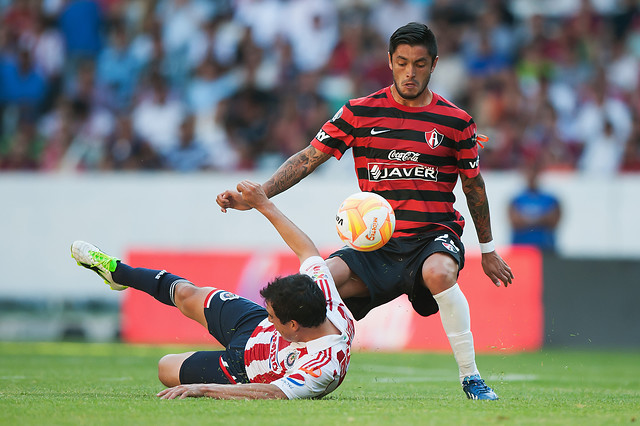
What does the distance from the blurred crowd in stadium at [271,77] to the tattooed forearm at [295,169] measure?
24.0 feet

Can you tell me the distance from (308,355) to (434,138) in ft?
6.01

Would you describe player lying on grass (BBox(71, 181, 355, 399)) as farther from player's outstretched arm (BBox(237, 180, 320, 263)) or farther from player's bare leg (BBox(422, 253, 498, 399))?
player's bare leg (BBox(422, 253, 498, 399))

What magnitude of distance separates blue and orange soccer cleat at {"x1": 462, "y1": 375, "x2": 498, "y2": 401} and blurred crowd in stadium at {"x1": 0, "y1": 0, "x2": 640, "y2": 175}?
7.99m

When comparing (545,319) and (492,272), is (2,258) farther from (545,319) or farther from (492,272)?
(492,272)

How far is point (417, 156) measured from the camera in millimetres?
6797

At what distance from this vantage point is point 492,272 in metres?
7.17

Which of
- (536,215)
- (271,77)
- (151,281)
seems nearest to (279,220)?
(151,281)

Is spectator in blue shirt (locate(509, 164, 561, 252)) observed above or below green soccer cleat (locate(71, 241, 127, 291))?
below

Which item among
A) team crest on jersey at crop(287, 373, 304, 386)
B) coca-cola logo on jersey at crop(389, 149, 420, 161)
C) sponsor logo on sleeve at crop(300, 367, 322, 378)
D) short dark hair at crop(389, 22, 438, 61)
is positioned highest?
short dark hair at crop(389, 22, 438, 61)

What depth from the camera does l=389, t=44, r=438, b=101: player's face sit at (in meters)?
6.62

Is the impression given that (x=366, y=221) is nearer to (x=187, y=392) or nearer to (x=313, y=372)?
(x=313, y=372)

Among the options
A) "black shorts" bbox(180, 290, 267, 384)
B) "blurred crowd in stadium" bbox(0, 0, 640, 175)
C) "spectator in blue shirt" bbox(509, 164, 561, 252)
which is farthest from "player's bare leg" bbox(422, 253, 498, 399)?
"blurred crowd in stadium" bbox(0, 0, 640, 175)

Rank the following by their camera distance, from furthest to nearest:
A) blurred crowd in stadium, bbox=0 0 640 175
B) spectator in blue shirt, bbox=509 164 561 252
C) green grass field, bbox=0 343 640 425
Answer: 1. blurred crowd in stadium, bbox=0 0 640 175
2. spectator in blue shirt, bbox=509 164 561 252
3. green grass field, bbox=0 343 640 425

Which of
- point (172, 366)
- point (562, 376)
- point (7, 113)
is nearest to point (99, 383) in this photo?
point (172, 366)
